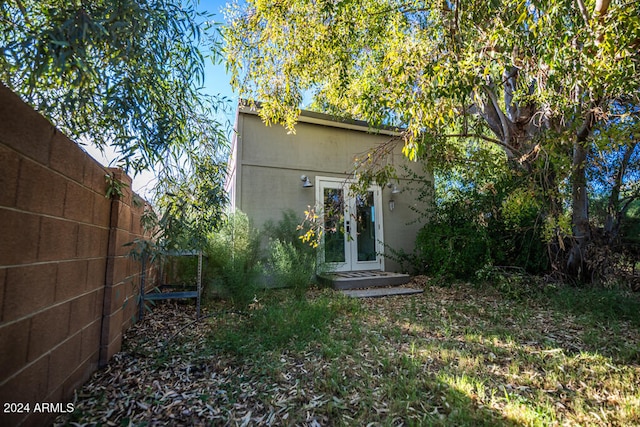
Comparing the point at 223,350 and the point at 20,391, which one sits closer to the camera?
the point at 20,391

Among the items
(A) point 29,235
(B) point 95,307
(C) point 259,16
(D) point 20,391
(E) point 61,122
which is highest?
(C) point 259,16

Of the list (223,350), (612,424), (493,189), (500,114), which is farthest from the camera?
(500,114)

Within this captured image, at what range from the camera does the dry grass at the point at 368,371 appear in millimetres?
1892

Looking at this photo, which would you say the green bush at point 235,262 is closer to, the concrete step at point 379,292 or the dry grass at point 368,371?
the dry grass at point 368,371

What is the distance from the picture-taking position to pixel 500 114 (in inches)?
229

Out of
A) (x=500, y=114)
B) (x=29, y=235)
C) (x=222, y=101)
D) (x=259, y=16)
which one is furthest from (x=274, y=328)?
(x=500, y=114)

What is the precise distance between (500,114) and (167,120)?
20.1ft

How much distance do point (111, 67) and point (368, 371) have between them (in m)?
2.84

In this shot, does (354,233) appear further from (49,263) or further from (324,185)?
(49,263)

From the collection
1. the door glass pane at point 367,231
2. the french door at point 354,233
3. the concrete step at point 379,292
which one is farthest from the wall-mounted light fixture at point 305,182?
the concrete step at point 379,292

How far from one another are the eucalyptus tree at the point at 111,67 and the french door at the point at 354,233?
14.5 ft

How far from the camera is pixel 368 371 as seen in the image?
2.45m

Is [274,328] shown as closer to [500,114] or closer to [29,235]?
[29,235]

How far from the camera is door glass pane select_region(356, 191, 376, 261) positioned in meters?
7.02
